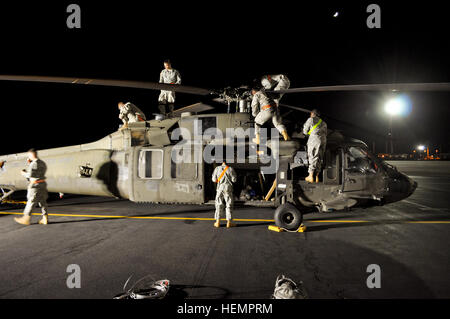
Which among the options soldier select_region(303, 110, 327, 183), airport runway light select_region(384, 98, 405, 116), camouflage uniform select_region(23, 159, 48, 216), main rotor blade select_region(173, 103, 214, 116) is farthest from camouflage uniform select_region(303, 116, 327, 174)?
airport runway light select_region(384, 98, 405, 116)

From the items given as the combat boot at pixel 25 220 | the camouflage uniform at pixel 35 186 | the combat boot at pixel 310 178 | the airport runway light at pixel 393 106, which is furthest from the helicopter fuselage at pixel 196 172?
the airport runway light at pixel 393 106

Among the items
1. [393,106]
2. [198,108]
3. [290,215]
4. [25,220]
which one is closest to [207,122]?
[198,108]

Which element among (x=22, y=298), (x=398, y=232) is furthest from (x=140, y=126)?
(x=398, y=232)

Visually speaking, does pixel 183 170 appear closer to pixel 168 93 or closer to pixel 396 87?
pixel 168 93

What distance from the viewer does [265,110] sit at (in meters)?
5.93

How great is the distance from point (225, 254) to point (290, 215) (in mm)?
2085

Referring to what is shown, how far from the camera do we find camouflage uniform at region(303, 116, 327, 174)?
5586mm

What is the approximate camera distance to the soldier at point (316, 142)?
559cm

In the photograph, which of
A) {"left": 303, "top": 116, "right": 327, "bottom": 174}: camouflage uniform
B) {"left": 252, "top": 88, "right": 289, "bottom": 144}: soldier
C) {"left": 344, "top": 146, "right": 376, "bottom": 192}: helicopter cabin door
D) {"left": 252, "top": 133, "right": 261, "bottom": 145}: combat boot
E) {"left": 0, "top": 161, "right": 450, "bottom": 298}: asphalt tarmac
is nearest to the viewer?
{"left": 0, "top": 161, "right": 450, "bottom": 298}: asphalt tarmac

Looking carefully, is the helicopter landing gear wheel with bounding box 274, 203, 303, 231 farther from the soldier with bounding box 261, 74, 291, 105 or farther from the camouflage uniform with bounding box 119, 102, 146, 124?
the camouflage uniform with bounding box 119, 102, 146, 124

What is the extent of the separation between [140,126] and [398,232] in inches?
292

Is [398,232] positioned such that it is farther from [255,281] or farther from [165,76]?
[165,76]
